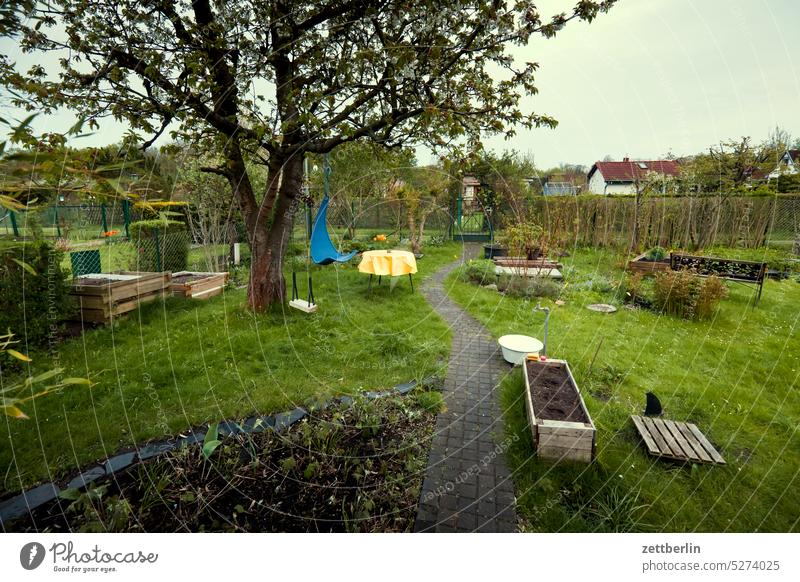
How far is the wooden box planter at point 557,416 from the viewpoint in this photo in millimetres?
2574

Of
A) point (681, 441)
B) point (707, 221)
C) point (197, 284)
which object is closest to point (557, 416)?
point (681, 441)

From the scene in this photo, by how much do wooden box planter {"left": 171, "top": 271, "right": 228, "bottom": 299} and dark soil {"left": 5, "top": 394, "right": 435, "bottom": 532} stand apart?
480 cm

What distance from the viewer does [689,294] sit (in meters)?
5.84

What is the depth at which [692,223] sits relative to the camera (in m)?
11.3

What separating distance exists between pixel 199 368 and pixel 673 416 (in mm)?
4565

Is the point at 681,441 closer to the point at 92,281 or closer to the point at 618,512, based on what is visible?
the point at 618,512

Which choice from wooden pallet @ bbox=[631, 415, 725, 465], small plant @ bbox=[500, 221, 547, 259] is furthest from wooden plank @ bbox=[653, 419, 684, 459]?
small plant @ bbox=[500, 221, 547, 259]

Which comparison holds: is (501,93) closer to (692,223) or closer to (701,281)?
(701,281)

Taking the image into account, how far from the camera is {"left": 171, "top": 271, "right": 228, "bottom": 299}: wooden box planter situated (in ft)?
21.5

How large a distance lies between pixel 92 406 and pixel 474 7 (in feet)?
15.0

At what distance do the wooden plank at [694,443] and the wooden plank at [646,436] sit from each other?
26cm

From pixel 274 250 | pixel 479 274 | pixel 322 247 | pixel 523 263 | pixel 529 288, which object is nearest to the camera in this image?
pixel 274 250

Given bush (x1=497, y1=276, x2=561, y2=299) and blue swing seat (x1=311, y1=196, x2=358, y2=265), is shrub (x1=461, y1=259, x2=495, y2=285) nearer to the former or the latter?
bush (x1=497, y1=276, x2=561, y2=299)

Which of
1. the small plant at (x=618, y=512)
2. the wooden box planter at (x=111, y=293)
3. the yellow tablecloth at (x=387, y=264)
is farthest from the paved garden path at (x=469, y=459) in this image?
the wooden box planter at (x=111, y=293)
